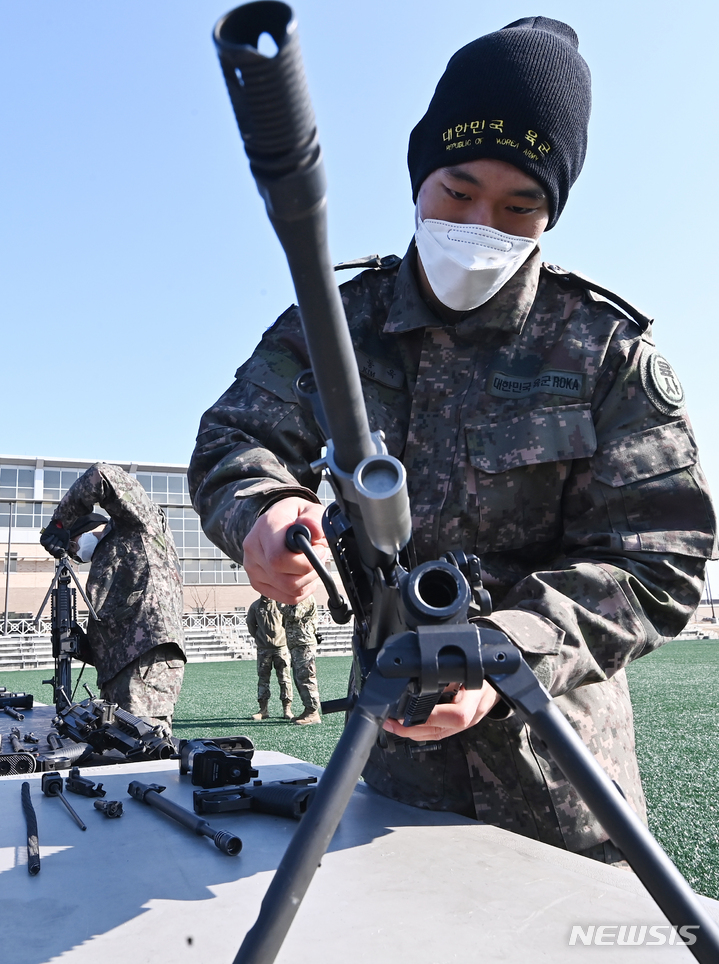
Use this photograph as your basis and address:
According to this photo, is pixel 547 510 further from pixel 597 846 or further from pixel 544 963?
pixel 544 963

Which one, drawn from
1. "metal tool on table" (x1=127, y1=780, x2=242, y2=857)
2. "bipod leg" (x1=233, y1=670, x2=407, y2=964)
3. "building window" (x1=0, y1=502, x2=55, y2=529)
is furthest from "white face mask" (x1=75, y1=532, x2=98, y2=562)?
"building window" (x1=0, y1=502, x2=55, y2=529)

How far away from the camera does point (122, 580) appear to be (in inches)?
189

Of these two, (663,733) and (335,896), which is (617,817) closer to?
(335,896)

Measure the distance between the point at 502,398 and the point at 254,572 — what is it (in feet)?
2.39

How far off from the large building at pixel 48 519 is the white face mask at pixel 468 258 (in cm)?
3491

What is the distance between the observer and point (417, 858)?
3.90 feet

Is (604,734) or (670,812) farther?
(670,812)

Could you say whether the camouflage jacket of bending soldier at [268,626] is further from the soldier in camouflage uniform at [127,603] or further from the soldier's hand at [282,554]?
the soldier's hand at [282,554]

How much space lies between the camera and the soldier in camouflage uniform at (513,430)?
1.33m

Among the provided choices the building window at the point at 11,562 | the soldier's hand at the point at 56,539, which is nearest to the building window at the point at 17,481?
the building window at the point at 11,562

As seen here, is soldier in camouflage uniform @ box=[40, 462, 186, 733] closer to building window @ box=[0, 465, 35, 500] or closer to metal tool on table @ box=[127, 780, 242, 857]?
metal tool on table @ box=[127, 780, 242, 857]

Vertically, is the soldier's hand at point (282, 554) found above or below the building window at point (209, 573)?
above

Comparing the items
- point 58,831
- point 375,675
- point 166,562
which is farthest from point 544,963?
point 166,562

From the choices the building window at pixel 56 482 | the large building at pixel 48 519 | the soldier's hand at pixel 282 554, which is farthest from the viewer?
the building window at pixel 56 482
